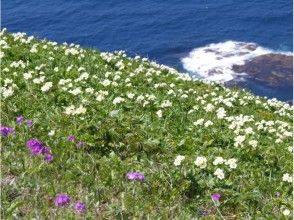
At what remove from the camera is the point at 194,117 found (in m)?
13.5

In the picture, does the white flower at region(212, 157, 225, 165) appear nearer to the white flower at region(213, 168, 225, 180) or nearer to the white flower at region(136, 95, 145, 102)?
the white flower at region(213, 168, 225, 180)

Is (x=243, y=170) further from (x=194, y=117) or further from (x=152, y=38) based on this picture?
(x=152, y=38)

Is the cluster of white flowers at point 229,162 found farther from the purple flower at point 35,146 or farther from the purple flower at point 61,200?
the purple flower at point 61,200

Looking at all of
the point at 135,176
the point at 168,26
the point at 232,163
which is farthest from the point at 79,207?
the point at 168,26

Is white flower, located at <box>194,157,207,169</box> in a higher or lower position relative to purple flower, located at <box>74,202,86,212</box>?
lower

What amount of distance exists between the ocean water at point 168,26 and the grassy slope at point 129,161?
54672 millimetres

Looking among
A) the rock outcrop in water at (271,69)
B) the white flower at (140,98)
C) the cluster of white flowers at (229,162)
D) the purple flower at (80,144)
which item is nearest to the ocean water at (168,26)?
the rock outcrop in water at (271,69)

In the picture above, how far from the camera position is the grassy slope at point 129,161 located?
23.9 ft

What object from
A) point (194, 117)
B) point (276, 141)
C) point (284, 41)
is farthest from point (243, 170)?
point (284, 41)

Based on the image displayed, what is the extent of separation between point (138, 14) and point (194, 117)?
74.0 metres

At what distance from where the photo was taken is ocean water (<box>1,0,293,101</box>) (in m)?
73.6

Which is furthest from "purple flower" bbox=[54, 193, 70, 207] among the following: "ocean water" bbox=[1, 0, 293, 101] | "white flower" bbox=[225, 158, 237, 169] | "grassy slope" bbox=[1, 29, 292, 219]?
"ocean water" bbox=[1, 0, 293, 101]

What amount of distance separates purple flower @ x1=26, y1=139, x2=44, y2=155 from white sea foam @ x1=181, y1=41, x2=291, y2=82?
194 ft

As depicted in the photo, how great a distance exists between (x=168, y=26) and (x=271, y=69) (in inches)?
798
